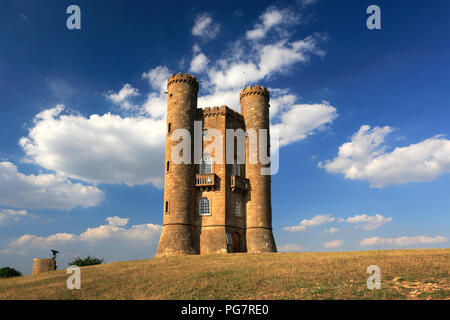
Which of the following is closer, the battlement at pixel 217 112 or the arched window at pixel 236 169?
the arched window at pixel 236 169

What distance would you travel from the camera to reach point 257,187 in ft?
138

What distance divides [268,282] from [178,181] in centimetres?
2172

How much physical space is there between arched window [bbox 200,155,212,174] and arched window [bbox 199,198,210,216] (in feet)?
10.6

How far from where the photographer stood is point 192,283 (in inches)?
784

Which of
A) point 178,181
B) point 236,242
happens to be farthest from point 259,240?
point 178,181

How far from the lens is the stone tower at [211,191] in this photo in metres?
38.6

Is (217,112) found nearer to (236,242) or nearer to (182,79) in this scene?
(182,79)

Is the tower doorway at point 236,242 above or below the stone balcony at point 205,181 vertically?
below

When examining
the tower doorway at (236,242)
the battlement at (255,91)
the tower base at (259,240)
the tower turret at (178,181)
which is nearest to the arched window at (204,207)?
the tower turret at (178,181)

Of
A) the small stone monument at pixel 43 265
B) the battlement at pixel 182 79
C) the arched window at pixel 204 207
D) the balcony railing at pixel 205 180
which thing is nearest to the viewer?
the small stone monument at pixel 43 265

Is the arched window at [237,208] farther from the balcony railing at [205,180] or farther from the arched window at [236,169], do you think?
the balcony railing at [205,180]
